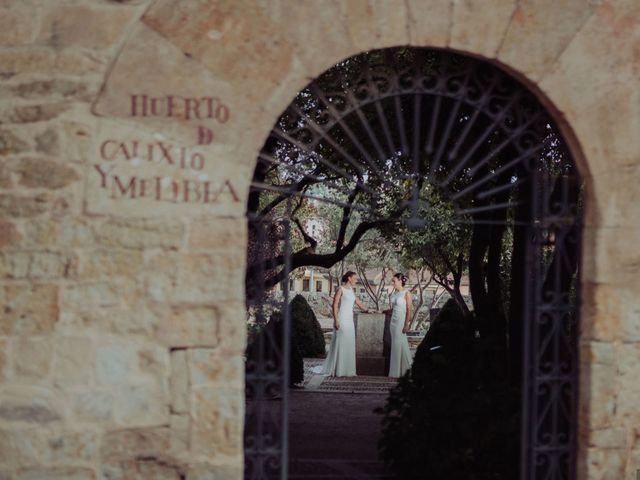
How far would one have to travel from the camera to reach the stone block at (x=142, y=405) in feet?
14.6

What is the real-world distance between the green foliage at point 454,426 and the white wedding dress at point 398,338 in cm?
626

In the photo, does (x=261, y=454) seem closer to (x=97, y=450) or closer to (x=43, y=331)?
(x=97, y=450)

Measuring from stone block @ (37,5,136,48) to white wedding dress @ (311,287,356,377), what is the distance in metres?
8.61

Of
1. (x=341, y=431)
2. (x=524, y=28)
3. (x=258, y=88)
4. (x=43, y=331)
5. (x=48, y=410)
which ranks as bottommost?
(x=341, y=431)

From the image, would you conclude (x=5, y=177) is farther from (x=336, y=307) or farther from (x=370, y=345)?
(x=370, y=345)

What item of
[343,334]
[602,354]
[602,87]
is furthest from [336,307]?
[602,87]

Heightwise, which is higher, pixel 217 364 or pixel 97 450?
pixel 217 364

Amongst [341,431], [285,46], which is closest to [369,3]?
[285,46]

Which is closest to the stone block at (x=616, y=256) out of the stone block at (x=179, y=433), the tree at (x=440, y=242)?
the stone block at (x=179, y=433)

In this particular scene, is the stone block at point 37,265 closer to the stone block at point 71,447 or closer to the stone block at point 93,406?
the stone block at point 93,406

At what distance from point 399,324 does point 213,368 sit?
8.92 meters

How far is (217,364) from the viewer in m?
4.52

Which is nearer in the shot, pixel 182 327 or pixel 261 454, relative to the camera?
pixel 182 327

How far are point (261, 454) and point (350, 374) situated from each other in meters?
8.91
